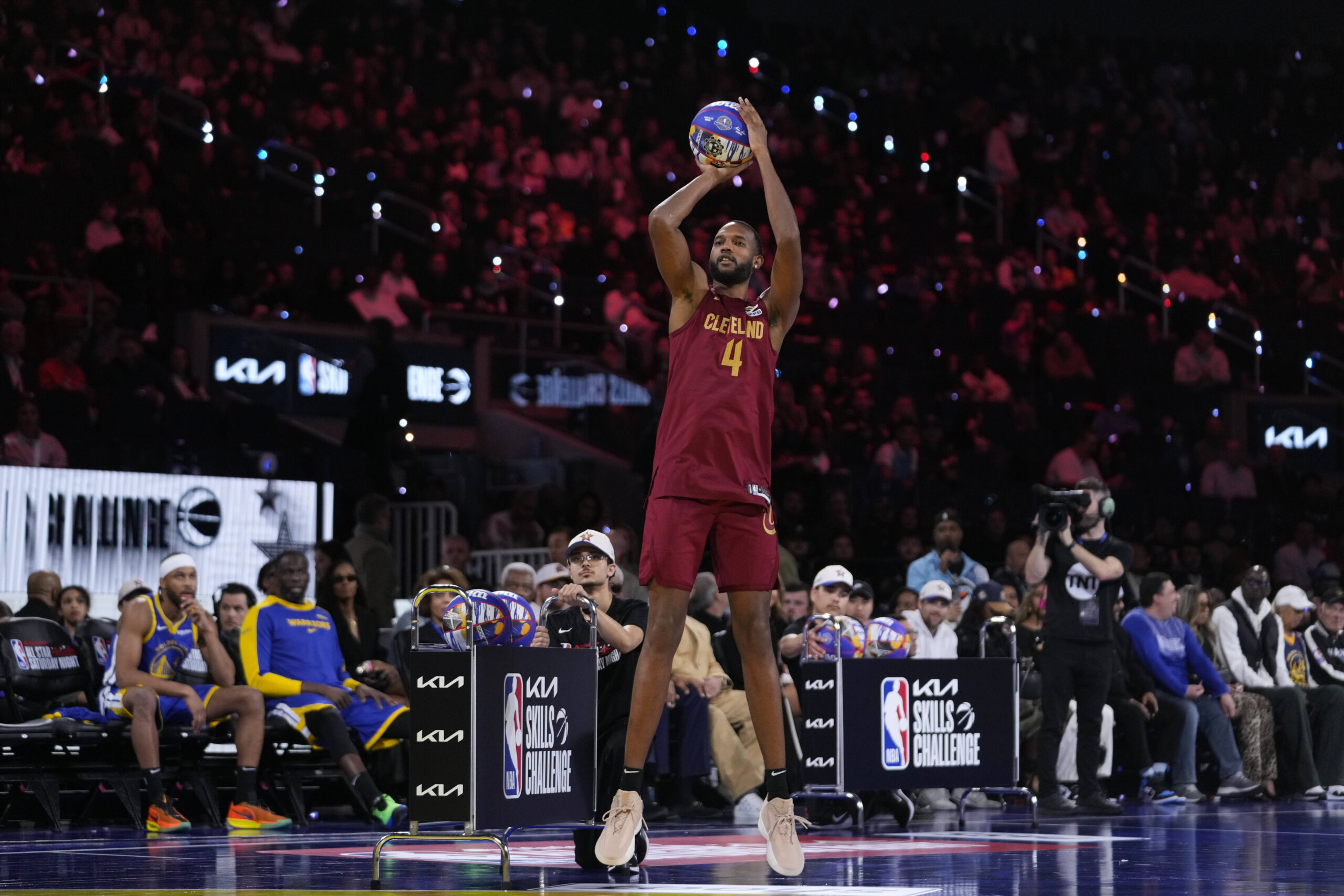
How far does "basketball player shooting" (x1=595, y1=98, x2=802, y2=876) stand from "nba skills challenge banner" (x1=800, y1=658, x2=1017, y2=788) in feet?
13.0

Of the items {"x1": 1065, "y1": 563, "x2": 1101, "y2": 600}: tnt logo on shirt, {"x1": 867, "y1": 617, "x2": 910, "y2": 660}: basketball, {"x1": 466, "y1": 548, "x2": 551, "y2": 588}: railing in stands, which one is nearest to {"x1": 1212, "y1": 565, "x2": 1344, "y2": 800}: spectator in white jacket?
{"x1": 1065, "y1": 563, "x2": 1101, "y2": 600}: tnt logo on shirt

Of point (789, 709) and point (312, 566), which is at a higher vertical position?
point (312, 566)

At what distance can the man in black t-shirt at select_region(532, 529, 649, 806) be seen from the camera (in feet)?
24.1

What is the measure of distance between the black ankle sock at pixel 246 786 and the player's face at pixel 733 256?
5551 millimetres

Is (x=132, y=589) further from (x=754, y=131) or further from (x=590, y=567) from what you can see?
(x=754, y=131)

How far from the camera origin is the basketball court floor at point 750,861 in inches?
248

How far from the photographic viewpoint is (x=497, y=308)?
779 inches

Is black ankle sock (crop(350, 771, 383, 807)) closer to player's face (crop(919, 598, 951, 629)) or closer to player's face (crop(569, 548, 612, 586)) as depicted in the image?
player's face (crop(569, 548, 612, 586))

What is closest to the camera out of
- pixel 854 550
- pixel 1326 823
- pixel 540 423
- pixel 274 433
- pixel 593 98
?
pixel 1326 823

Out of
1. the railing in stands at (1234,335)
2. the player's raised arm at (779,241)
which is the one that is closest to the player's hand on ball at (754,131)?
the player's raised arm at (779,241)

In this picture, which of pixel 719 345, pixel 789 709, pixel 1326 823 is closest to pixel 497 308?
pixel 789 709

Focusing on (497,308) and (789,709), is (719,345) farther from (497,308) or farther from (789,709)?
(497,308)

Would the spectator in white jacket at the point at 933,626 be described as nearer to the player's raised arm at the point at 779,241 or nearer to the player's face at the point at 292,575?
the player's face at the point at 292,575

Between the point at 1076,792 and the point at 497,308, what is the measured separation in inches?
365
